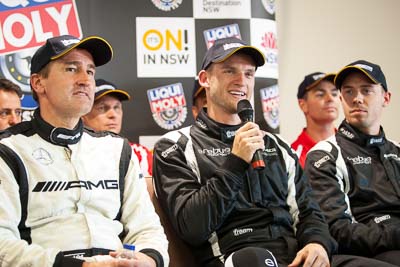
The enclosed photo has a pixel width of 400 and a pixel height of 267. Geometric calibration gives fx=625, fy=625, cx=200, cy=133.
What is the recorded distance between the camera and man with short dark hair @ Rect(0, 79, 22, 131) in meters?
2.90

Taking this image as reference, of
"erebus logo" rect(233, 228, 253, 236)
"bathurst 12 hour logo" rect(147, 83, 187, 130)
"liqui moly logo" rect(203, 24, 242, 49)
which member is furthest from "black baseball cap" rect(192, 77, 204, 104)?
"erebus logo" rect(233, 228, 253, 236)

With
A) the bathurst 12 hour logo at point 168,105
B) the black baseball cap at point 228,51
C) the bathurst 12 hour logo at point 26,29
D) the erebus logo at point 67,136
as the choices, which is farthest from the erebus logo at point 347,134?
the bathurst 12 hour logo at point 26,29

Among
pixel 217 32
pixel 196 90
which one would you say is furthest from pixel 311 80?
pixel 196 90

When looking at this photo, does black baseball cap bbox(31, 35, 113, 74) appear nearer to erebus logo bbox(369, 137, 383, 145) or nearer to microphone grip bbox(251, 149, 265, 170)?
microphone grip bbox(251, 149, 265, 170)

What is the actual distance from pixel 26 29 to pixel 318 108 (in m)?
1.68

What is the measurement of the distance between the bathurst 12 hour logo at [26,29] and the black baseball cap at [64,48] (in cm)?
114

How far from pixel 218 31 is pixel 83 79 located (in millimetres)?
1518

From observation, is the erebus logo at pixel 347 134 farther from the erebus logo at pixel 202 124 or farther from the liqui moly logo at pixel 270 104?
the liqui moly logo at pixel 270 104

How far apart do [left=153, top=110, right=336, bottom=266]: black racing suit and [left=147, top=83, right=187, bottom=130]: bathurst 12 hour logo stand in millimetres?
982

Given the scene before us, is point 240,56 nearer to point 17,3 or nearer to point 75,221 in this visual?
point 75,221

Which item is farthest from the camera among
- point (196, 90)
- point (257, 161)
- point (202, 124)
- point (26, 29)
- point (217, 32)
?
point (217, 32)

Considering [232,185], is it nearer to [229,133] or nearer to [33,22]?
[229,133]

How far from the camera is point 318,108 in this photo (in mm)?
3625

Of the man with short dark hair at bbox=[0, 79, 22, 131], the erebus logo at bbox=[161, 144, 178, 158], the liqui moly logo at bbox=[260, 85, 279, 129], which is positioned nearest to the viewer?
the erebus logo at bbox=[161, 144, 178, 158]
